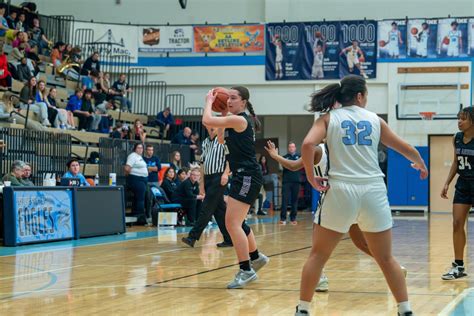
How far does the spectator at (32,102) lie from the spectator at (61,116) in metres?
0.67

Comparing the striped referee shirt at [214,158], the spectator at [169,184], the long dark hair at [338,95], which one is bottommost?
the spectator at [169,184]

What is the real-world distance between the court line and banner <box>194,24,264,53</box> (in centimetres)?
2130

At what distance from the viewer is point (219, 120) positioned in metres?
7.57

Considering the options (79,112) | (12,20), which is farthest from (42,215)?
(12,20)

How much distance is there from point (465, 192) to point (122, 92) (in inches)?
723

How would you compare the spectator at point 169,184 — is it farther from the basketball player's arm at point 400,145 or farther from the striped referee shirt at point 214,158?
the basketball player's arm at point 400,145

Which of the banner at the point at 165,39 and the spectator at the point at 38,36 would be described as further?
the banner at the point at 165,39

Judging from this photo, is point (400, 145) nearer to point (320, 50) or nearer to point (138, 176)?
point (138, 176)

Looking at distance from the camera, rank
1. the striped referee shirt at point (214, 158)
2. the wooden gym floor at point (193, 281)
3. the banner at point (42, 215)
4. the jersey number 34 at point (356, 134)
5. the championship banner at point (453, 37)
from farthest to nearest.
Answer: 1. the championship banner at point (453, 37)
2. the banner at point (42, 215)
3. the striped referee shirt at point (214, 158)
4. the wooden gym floor at point (193, 281)
5. the jersey number 34 at point (356, 134)

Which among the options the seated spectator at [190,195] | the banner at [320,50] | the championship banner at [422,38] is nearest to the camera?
the seated spectator at [190,195]

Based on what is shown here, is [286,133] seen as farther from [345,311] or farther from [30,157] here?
[345,311]

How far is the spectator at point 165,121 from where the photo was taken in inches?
1033

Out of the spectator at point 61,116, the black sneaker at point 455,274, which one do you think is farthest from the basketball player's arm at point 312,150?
the spectator at point 61,116

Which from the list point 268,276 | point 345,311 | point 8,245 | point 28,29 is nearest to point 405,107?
point 28,29
